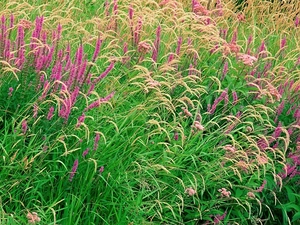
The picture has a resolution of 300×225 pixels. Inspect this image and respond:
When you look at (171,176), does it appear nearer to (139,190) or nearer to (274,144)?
(139,190)

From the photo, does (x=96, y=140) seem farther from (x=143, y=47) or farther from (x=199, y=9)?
(x=199, y=9)

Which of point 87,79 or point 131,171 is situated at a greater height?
point 87,79

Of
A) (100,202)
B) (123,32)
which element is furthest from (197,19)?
(100,202)

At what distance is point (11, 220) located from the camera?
2963 millimetres

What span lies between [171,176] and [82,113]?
2.07 ft

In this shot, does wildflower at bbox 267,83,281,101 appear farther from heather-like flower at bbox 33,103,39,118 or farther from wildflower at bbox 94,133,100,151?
heather-like flower at bbox 33,103,39,118

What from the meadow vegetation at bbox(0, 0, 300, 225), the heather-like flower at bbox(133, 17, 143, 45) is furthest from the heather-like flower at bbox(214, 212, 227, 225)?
the heather-like flower at bbox(133, 17, 143, 45)

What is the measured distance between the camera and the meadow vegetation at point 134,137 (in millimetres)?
3316

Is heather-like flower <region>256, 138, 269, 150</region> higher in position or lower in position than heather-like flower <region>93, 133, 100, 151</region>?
lower

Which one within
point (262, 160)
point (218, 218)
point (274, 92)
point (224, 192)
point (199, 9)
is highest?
point (199, 9)

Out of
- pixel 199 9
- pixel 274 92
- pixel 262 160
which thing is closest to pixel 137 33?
pixel 199 9

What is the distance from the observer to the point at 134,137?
363 cm

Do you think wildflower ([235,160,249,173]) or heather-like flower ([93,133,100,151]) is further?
wildflower ([235,160,249,173])

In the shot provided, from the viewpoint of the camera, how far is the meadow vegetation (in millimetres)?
3316
